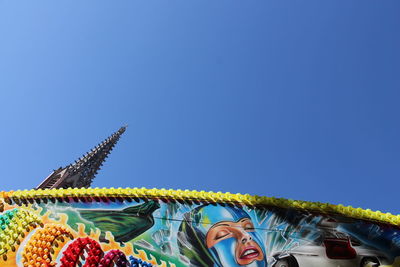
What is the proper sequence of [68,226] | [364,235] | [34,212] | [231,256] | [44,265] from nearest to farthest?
[364,235] < [231,256] < [44,265] < [68,226] < [34,212]

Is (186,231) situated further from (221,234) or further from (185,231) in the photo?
(221,234)

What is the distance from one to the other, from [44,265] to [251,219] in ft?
18.9

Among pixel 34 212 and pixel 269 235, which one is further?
pixel 34 212

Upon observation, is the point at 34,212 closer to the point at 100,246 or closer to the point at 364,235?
the point at 100,246

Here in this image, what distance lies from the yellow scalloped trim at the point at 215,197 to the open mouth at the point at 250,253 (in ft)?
3.80

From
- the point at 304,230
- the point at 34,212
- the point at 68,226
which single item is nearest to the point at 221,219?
the point at 304,230

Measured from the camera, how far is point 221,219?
349 inches

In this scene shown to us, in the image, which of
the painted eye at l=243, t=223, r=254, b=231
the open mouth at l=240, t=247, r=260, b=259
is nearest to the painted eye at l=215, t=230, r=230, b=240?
the painted eye at l=243, t=223, r=254, b=231

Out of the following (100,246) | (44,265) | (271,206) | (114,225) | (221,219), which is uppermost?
(271,206)

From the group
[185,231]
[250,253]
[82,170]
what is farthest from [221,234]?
[82,170]

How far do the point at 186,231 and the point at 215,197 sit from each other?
3.91 feet

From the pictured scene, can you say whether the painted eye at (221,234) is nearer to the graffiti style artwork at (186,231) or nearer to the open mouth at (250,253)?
the graffiti style artwork at (186,231)

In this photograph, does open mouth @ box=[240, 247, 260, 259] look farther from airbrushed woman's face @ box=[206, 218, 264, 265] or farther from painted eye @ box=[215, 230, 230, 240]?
painted eye @ box=[215, 230, 230, 240]

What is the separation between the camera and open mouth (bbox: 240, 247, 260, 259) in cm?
825
